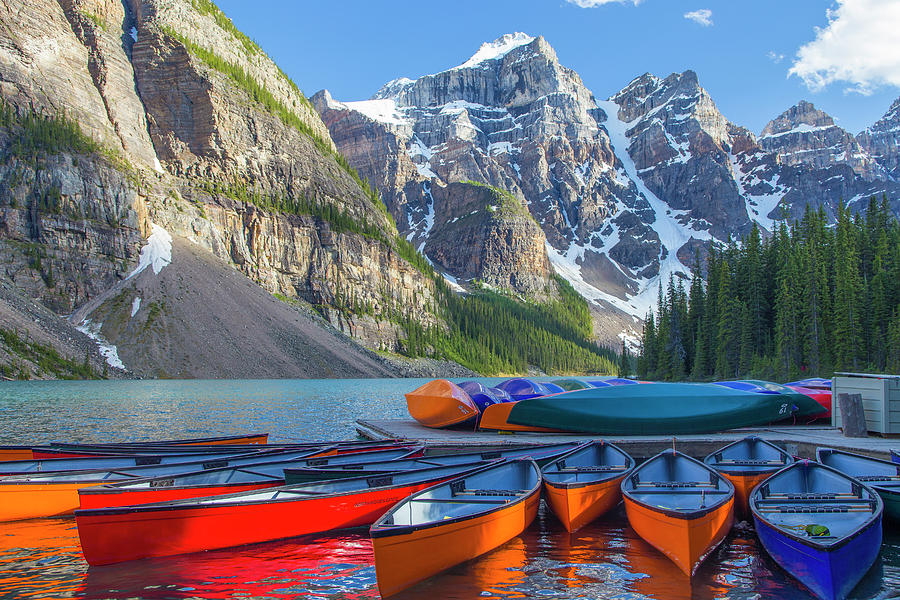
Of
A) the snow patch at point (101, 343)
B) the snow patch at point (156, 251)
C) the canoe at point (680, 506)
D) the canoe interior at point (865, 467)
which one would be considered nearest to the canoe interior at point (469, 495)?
the canoe at point (680, 506)

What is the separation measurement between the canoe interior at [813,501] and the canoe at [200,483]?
872cm

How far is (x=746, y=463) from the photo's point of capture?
57.2 ft

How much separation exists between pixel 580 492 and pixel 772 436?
11082mm

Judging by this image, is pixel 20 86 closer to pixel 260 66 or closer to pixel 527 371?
pixel 260 66

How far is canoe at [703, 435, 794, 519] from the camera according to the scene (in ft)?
50.1

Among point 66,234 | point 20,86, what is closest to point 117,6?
point 20,86

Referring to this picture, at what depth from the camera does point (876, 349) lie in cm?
5397

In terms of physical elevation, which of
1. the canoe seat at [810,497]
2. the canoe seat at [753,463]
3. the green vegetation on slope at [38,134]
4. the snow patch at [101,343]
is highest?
the green vegetation on slope at [38,134]

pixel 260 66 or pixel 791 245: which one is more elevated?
pixel 260 66

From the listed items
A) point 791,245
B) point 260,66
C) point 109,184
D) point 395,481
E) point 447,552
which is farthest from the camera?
point 260,66

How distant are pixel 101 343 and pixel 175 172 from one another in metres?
58.2

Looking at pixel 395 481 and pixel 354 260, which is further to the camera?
pixel 354 260

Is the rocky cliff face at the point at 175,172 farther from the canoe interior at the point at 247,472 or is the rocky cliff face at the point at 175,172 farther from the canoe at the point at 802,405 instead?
the canoe at the point at 802,405

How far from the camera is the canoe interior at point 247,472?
49.6 ft
